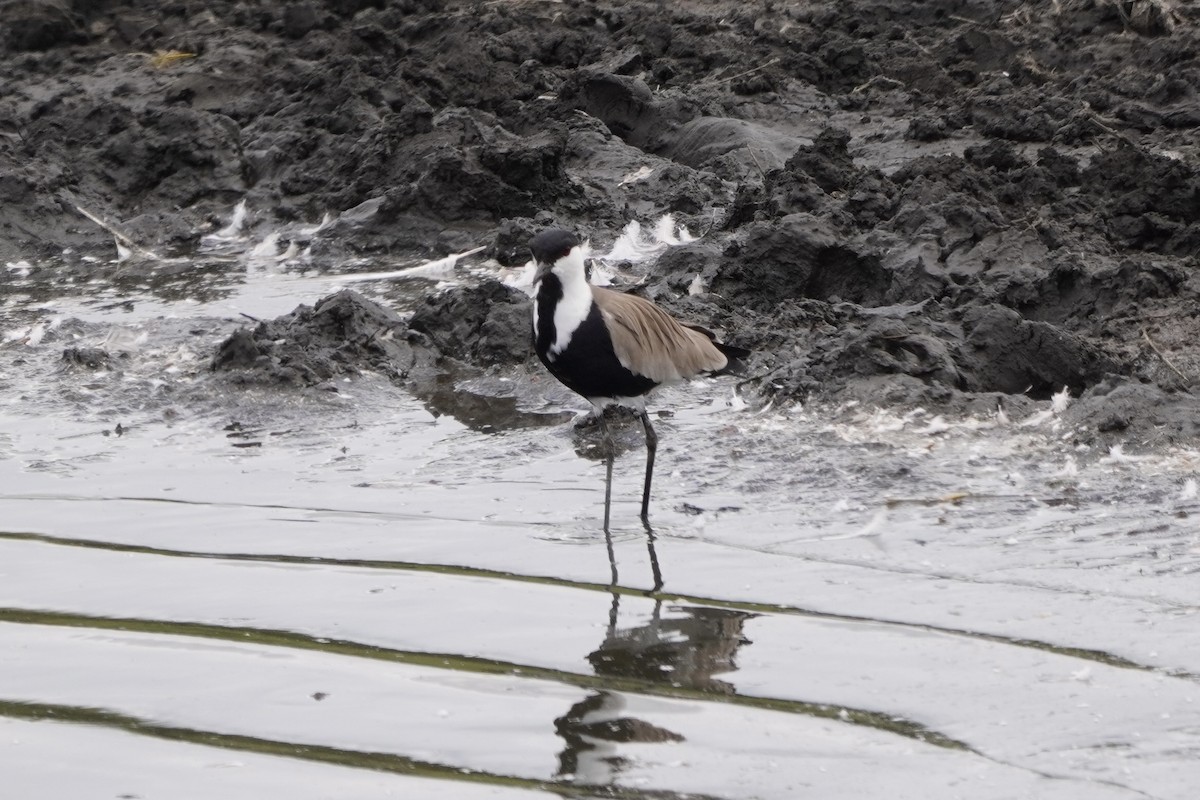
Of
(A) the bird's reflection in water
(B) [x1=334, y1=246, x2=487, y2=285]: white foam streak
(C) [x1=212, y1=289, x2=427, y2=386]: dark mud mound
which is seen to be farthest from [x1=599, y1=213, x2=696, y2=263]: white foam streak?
(A) the bird's reflection in water

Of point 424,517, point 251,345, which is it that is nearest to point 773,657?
point 424,517

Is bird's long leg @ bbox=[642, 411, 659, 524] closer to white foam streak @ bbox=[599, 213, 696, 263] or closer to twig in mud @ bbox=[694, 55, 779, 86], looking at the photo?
white foam streak @ bbox=[599, 213, 696, 263]

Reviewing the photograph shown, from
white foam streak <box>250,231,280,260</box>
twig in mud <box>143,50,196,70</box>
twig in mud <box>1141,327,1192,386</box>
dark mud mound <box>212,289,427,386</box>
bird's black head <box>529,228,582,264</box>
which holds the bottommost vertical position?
dark mud mound <box>212,289,427,386</box>

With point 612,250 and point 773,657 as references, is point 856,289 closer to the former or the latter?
point 612,250

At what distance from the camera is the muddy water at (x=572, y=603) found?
495 cm

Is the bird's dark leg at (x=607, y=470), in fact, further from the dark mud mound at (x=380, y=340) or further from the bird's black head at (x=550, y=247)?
the dark mud mound at (x=380, y=340)

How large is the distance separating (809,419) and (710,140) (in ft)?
15.5

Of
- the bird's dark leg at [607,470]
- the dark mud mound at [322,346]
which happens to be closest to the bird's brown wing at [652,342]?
the bird's dark leg at [607,470]

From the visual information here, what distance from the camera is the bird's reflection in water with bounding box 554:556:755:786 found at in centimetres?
501

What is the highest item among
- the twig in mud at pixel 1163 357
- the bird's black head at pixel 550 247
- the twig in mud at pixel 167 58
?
the twig in mud at pixel 167 58

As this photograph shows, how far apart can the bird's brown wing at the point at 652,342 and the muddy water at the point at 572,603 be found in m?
0.51

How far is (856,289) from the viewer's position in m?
9.54

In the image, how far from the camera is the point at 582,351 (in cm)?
711

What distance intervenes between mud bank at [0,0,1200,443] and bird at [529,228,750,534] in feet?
3.83
